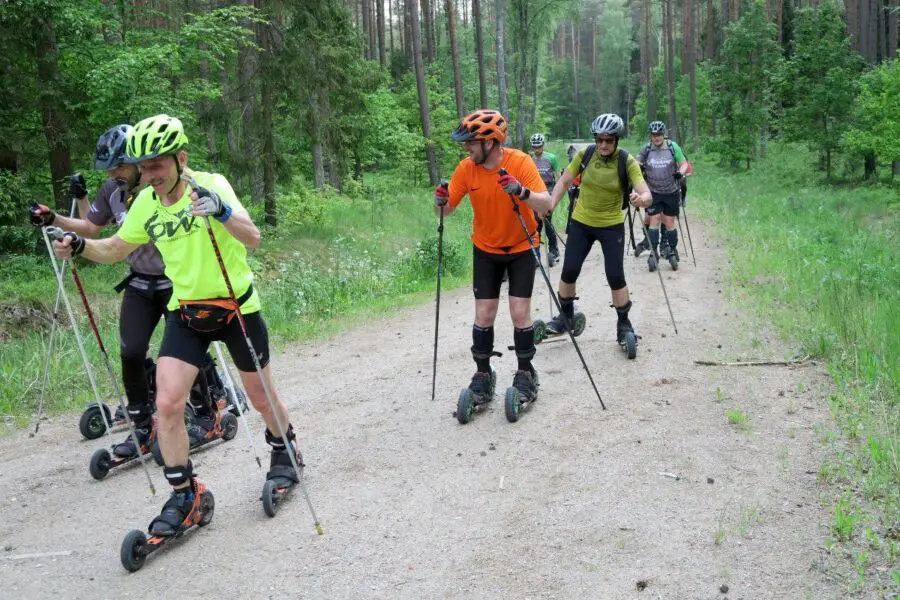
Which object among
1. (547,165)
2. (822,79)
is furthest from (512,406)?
(822,79)

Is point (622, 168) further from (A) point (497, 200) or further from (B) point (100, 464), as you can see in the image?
(B) point (100, 464)

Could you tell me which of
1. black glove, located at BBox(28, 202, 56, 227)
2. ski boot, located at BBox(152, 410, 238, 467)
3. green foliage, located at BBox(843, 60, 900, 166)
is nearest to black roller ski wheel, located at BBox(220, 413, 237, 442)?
ski boot, located at BBox(152, 410, 238, 467)

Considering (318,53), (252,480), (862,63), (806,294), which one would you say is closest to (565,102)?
(862,63)

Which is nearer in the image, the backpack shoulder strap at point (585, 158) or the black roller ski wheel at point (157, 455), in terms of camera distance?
the black roller ski wheel at point (157, 455)

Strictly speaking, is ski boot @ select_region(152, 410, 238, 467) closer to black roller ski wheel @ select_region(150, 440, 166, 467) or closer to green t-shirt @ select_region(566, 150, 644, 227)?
black roller ski wheel @ select_region(150, 440, 166, 467)

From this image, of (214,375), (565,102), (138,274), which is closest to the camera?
(138,274)

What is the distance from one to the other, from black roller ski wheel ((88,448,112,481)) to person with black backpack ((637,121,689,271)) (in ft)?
31.7

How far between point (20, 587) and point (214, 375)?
8.95ft

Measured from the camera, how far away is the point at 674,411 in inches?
252

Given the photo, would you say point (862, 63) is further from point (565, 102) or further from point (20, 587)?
point (565, 102)

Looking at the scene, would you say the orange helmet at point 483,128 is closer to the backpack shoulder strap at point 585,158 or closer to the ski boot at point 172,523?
the backpack shoulder strap at point 585,158

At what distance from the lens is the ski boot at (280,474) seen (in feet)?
16.2

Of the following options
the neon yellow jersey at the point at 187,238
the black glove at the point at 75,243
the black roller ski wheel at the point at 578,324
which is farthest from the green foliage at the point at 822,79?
the black glove at the point at 75,243

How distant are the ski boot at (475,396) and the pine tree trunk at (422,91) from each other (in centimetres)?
2343
